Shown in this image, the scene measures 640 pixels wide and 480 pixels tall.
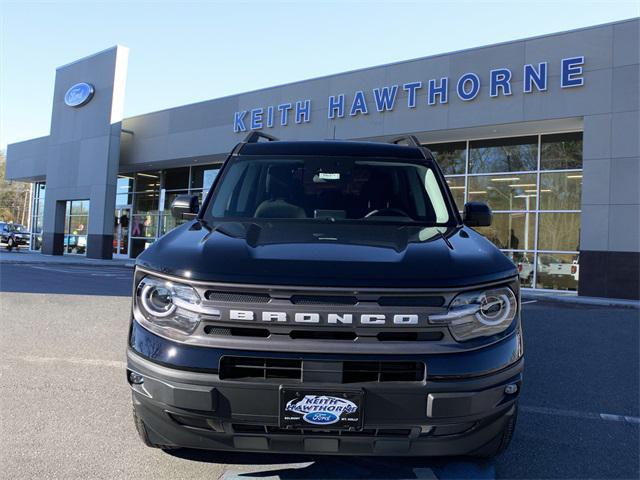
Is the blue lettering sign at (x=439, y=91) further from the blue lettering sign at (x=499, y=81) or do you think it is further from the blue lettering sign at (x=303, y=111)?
the blue lettering sign at (x=303, y=111)

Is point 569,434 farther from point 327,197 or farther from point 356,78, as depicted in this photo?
point 356,78

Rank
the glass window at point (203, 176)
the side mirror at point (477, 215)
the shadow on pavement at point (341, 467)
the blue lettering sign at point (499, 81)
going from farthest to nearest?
the glass window at point (203, 176), the blue lettering sign at point (499, 81), the side mirror at point (477, 215), the shadow on pavement at point (341, 467)

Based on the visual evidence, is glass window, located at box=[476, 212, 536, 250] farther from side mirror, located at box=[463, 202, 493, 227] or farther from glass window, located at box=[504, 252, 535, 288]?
side mirror, located at box=[463, 202, 493, 227]

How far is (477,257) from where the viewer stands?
2469mm

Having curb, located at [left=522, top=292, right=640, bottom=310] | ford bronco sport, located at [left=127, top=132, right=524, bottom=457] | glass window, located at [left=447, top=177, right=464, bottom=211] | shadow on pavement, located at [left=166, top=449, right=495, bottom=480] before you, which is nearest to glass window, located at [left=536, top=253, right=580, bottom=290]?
curb, located at [left=522, top=292, right=640, bottom=310]

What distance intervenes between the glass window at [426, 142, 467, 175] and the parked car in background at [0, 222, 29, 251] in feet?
86.5

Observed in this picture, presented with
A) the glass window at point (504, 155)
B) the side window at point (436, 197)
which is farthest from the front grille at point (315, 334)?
the glass window at point (504, 155)

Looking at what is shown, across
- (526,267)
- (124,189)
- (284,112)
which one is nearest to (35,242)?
(124,189)

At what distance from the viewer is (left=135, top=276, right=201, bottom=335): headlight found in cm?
225

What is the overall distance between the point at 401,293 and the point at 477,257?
0.52 metres

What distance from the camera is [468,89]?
15.5 m

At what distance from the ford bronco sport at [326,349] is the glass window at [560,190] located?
48.0 feet

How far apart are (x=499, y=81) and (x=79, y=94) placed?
20.0m

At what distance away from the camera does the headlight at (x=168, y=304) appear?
225 cm
